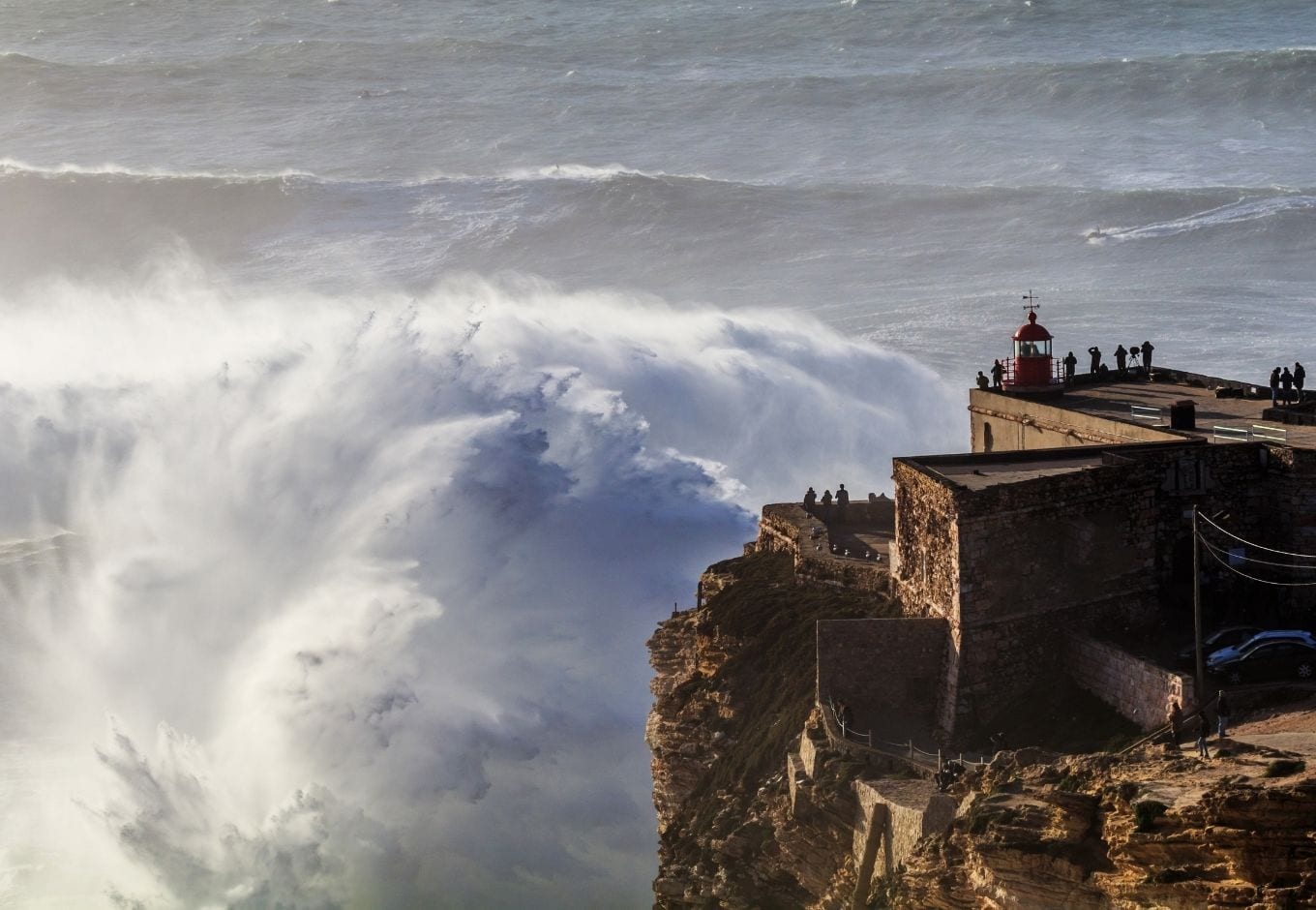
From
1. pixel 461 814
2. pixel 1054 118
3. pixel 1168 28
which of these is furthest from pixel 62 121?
pixel 461 814

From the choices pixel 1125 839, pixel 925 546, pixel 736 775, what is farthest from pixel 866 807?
pixel 1125 839

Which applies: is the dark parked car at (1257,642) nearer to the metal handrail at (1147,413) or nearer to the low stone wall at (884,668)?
the low stone wall at (884,668)

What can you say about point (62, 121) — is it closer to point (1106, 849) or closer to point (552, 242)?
point (552, 242)

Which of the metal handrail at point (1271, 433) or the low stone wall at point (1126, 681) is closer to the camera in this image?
the low stone wall at point (1126, 681)

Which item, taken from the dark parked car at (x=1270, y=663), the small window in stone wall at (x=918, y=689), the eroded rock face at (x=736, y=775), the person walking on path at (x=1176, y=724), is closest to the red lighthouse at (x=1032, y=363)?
the eroded rock face at (x=736, y=775)

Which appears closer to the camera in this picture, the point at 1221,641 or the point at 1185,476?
the point at 1221,641

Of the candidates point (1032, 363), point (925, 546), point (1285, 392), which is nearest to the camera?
point (925, 546)

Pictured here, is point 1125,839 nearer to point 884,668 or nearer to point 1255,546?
point 884,668
